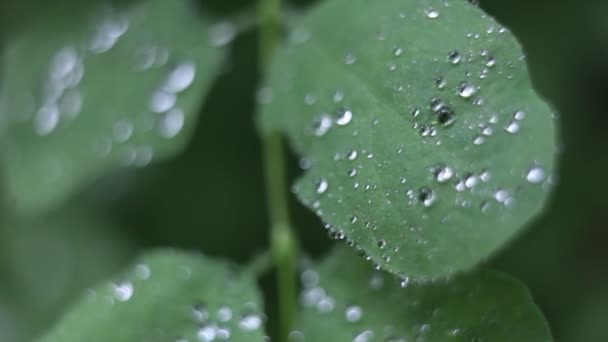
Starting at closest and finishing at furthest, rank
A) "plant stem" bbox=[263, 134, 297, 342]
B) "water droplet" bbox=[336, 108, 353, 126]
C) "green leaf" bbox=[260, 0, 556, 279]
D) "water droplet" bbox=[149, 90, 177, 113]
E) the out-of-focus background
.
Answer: "green leaf" bbox=[260, 0, 556, 279] < "water droplet" bbox=[336, 108, 353, 126] < "plant stem" bbox=[263, 134, 297, 342] < "water droplet" bbox=[149, 90, 177, 113] < the out-of-focus background

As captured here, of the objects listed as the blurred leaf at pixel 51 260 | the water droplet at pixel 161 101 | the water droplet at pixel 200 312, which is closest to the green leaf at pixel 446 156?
the water droplet at pixel 200 312

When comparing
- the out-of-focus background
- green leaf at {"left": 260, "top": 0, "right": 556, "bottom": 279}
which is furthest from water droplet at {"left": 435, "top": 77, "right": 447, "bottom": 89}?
the out-of-focus background

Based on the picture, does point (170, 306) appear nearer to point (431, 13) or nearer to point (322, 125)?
point (322, 125)

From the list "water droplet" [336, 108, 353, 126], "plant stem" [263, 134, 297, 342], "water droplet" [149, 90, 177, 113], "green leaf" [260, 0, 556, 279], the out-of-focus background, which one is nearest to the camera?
"green leaf" [260, 0, 556, 279]

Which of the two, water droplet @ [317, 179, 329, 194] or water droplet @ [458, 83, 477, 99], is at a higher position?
water droplet @ [458, 83, 477, 99]

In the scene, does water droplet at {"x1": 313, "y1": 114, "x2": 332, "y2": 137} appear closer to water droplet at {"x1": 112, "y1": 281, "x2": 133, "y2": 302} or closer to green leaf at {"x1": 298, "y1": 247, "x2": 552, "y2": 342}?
green leaf at {"x1": 298, "y1": 247, "x2": 552, "y2": 342}

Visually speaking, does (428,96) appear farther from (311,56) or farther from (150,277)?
(150,277)

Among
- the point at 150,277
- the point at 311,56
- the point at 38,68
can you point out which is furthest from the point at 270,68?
the point at 38,68

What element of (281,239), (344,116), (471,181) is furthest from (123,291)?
(471,181)

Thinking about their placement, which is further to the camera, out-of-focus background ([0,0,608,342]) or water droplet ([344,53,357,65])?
out-of-focus background ([0,0,608,342])
